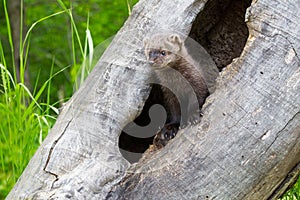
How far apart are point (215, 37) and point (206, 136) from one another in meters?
0.83

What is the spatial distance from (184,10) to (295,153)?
2.58 feet

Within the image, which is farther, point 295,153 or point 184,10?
point 184,10

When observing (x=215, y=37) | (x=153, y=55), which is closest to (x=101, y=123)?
(x=153, y=55)

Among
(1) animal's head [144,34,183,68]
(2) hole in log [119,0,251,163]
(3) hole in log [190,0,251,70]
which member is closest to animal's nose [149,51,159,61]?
(1) animal's head [144,34,183,68]

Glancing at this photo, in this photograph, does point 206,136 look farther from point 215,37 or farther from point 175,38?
point 215,37

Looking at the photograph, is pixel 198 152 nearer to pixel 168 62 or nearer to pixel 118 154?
pixel 118 154

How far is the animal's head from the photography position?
2867 millimetres

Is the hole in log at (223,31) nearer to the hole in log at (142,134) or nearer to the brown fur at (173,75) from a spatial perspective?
the brown fur at (173,75)

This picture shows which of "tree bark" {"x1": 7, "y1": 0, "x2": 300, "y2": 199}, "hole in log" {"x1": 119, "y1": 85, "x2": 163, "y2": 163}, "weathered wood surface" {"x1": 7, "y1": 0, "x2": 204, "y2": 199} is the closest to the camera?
"tree bark" {"x1": 7, "y1": 0, "x2": 300, "y2": 199}

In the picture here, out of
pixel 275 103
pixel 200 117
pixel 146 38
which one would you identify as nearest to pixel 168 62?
pixel 146 38

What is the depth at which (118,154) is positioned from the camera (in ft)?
9.14

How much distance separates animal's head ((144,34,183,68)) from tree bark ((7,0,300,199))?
4 cm

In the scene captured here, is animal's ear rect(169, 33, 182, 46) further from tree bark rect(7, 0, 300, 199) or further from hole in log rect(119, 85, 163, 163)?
hole in log rect(119, 85, 163, 163)

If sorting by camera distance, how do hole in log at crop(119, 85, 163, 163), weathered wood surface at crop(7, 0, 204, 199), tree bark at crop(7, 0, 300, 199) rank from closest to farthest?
tree bark at crop(7, 0, 300, 199), weathered wood surface at crop(7, 0, 204, 199), hole in log at crop(119, 85, 163, 163)
